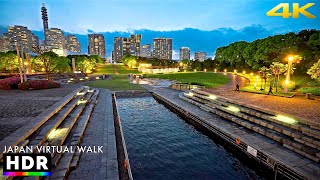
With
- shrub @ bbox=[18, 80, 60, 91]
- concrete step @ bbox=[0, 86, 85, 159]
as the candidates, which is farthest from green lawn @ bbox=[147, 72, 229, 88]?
concrete step @ bbox=[0, 86, 85, 159]

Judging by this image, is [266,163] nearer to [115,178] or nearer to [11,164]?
[115,178]

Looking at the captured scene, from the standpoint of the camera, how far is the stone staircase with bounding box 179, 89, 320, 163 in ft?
31.8

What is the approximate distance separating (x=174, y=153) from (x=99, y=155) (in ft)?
14.8

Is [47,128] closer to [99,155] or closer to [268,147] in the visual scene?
[99,155]

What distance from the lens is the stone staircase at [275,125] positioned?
31.8ft

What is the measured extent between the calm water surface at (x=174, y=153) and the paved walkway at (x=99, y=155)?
4.40 feet

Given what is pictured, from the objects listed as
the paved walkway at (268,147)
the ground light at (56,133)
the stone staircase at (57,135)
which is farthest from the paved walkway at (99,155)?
the paved walkway at (268,147)

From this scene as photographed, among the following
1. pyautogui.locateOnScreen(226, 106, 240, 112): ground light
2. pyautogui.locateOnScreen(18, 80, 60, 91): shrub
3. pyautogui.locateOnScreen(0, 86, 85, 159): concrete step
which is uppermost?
pyautogui.locateOnScreen(18, 80, 60, 91): shrub

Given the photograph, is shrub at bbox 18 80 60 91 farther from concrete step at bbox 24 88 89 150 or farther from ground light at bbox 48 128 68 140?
ground light at bbox 48 128 68 140

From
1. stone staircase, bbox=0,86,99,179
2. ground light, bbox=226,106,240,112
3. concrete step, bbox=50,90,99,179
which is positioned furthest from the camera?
ground light, bbox=226,106,240,112

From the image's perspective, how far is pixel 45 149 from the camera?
857 cm

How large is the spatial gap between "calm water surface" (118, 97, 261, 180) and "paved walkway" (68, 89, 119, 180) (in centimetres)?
134

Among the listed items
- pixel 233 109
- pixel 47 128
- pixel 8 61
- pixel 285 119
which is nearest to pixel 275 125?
pixel 285 119

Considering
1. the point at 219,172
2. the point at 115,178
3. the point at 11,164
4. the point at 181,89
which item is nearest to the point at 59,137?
the point at 11,164
